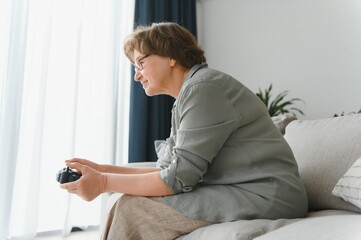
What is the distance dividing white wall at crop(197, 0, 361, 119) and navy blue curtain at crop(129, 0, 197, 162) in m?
0.49

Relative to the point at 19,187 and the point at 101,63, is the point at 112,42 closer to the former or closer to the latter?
Answer: the point at 101,63

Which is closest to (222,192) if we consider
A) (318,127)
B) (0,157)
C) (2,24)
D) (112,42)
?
(318,127)

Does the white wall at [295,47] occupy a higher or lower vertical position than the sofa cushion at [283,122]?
higher

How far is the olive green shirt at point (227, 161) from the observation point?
2.83 ft

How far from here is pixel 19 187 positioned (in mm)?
1990

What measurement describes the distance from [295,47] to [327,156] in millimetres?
1889

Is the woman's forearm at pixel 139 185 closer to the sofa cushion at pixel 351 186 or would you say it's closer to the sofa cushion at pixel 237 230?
the sofa cushion at pixel 237 230

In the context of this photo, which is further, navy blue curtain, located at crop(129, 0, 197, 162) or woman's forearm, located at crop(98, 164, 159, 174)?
navy blue curtain, located at crop(129, 0, 197, 162)

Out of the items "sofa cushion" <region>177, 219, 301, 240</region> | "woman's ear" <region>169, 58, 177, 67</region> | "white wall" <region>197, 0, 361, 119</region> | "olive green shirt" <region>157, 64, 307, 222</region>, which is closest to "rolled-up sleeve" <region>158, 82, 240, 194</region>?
"olive green shirt" <region>157, 64, 307, 222</region>

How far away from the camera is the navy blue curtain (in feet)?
8.51

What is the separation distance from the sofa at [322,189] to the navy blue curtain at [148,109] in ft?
4.76

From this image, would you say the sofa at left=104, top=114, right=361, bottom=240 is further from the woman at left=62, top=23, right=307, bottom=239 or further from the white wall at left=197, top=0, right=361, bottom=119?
the white wall at left=197, top=0, right=361, bottom=119

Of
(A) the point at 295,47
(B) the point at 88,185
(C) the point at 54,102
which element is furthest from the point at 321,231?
(A) the point at 295,47

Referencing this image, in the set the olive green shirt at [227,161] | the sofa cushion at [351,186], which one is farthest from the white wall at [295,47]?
the olive green shirt at [227,161]
